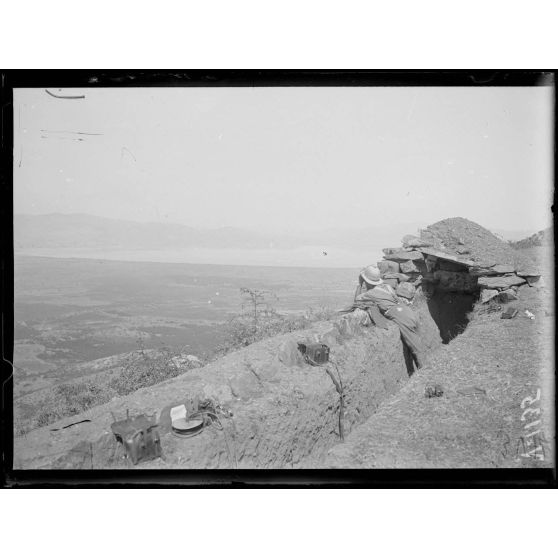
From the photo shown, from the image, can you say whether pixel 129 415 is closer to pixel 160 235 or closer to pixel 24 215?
pixel 160 235

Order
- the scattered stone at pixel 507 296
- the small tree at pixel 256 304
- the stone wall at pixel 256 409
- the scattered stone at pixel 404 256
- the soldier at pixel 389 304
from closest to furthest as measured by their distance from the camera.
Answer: the stone wall at pixel 256 409
the small tree at pixel 256 304
the scattered stone at pixel 507 296
the soldier at pixel 389 304
the scattered stone at pixel 404 256

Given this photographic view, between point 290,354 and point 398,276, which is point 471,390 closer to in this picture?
point 290,354

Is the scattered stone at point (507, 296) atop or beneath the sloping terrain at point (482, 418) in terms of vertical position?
atop

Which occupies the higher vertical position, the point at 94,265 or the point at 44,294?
the point at 94,265

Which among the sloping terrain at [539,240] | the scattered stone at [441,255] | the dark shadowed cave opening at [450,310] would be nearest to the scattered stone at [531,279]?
the sloping terrain at [539,240]

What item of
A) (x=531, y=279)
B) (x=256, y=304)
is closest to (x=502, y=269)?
(x=531, y=279)

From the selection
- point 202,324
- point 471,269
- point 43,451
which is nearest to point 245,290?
point 202,324

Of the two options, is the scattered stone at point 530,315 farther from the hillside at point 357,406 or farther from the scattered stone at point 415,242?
the scattered stone at point 415,242
